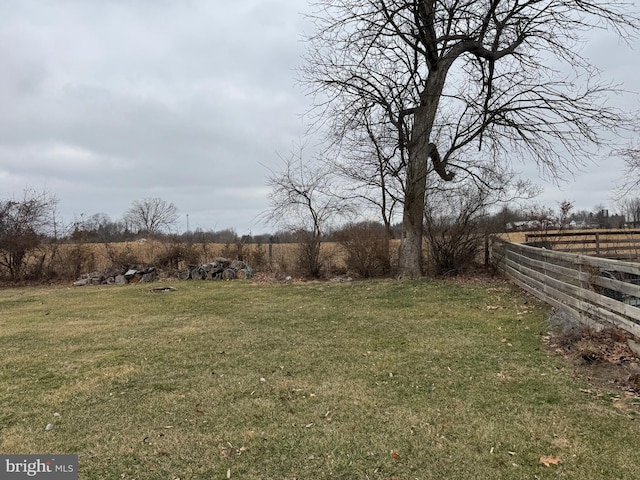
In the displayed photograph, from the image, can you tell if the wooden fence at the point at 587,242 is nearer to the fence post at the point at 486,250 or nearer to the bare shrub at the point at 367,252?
the fence post at the point at 486,250

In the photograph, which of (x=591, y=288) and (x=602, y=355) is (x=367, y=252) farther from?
(x=602, y=355)

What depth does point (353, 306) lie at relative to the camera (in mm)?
9297

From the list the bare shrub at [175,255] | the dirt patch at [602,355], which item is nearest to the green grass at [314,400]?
the dirt patch at [602,355]

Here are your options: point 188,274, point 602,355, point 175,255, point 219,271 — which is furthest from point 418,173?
point 175,255

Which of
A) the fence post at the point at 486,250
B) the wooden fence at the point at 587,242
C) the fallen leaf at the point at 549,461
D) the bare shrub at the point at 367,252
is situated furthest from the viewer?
the wooden fence at the point at 587,242

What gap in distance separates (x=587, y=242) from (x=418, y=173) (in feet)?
24.9

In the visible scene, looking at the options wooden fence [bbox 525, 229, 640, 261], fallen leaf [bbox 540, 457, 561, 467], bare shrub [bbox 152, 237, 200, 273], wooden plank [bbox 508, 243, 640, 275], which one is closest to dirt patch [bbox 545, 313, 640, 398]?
wooden plank [bbox 508, 243, 640, 275]

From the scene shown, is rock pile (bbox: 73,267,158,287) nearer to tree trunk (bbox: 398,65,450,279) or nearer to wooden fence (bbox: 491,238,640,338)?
tree trunk (bbox: 398,65,450,279)

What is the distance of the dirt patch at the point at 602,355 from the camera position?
4.19m

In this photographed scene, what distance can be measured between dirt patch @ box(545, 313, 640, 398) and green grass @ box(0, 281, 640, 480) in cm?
21

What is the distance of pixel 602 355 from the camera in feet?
15.6

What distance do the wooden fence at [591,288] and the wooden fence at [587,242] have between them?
6548 mm

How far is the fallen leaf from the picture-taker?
2.90m

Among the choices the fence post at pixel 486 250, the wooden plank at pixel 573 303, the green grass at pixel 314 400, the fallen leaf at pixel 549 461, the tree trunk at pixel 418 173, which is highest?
the tree trunk at pixel 418 173
